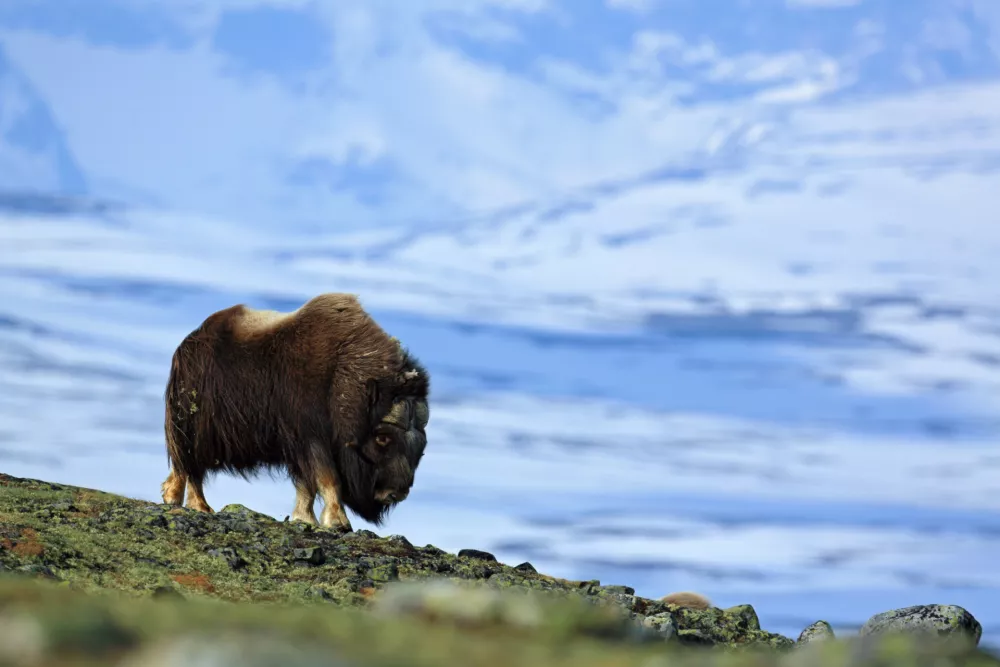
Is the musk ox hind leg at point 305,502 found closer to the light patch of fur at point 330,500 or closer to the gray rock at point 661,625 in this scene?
the light patch of fur at point 330,500

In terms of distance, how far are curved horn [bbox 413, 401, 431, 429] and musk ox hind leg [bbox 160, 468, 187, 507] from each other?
483 cm

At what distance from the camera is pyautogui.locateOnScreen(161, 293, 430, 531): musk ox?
23672 mm

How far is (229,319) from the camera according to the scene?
2505 centimetres

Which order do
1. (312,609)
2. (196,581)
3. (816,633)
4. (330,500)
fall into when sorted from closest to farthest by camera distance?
1. (312,609)
2. (196,581)
3. (816,633)
4. (330,500)

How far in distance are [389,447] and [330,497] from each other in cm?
157

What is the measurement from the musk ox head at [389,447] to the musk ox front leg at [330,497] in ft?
1.51

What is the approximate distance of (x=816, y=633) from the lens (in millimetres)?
20969

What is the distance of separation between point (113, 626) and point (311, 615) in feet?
5.09

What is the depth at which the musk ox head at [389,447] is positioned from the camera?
24.0 meters

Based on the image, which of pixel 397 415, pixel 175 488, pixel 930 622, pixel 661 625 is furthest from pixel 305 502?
pixel 930 622

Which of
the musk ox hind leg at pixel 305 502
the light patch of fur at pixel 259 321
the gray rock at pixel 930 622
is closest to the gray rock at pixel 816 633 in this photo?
the gray rock at pixel 930 622

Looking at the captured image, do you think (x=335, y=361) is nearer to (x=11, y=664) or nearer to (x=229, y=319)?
(x=229, y=319)

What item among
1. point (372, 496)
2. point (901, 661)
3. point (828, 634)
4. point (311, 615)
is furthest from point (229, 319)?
point (901, 661)

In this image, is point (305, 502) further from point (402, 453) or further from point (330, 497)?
point (402, 453)
